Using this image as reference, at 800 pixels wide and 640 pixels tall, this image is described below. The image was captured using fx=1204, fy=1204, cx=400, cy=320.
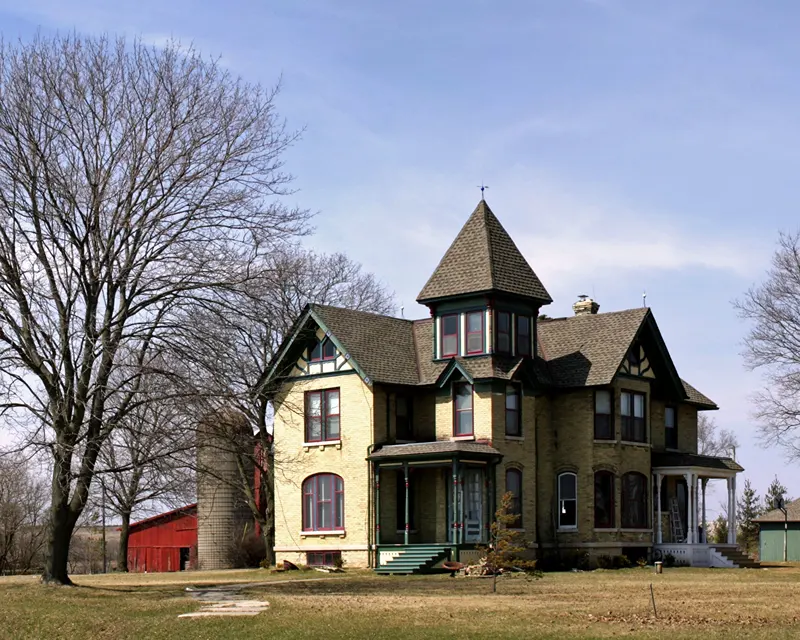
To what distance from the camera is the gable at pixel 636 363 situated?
150ft

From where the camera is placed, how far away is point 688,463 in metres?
46.9

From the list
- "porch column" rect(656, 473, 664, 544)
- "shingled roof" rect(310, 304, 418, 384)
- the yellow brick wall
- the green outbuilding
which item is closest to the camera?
the yellow brick wall

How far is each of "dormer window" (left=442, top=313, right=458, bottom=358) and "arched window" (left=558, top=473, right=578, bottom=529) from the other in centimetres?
632

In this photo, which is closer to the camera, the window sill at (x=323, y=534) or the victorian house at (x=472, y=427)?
the victorian house at (x=472, y=427)

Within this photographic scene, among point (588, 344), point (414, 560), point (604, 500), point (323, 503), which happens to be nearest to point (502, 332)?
point (588, 344)

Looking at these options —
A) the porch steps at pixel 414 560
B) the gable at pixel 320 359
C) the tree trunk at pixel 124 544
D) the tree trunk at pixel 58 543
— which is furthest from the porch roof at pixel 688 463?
the tree trunk at pixel 124 544

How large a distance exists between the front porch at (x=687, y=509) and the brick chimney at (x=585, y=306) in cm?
694

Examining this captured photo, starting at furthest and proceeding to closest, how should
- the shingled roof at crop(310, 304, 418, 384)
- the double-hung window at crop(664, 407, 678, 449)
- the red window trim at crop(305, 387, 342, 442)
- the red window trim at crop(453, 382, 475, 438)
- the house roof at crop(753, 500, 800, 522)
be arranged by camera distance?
the house roof at crop(753, 500, 800, 522), the double-hung window at crop(664, 407, 678, 449), the red window trim at crop(305, 387, 342, 442), the shingled roof at crop(310, 304, 418, 384), the red window trim at crop(453, 382, 475, 438)

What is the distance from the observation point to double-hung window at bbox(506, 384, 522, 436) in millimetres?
43469

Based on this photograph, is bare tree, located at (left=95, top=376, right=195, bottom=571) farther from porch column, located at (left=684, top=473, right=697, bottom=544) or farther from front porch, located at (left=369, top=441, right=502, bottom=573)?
porch column, located at (left=684, top=473, right=697, bottom=544)

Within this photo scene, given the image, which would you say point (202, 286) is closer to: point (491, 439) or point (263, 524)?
point (491, 439)

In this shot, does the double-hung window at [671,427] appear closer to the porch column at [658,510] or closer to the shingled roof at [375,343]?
the porch column at [658,510]

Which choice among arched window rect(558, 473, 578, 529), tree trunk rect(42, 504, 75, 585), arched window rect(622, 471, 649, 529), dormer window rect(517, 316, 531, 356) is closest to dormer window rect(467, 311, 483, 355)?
dormer window rect(517, 316, 531, 356)

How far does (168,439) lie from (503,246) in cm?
1728
